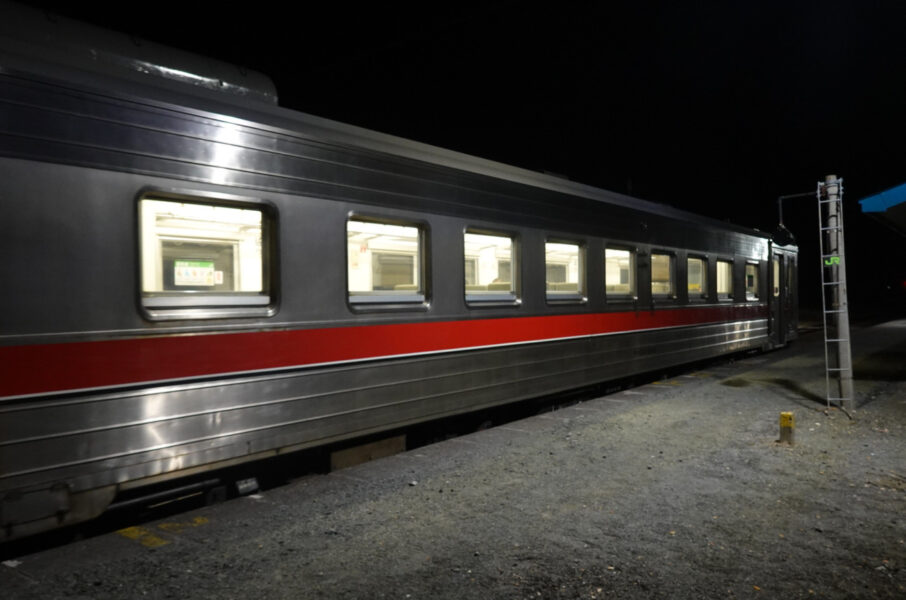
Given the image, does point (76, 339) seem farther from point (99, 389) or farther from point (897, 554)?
point (897, 554)

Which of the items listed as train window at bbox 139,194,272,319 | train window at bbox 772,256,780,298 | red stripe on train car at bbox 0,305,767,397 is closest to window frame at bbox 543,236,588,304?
red stripe on train car at bbox 0,305,767,397

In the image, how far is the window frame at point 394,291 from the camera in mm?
5285

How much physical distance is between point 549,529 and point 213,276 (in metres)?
2.76

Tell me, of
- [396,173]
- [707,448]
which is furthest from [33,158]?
[707,448]

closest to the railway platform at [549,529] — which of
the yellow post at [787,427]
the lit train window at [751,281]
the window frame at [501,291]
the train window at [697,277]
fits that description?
the yellow post at [787,427]

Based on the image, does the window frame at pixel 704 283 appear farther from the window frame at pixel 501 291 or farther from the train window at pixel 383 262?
the train window at pixel 383 262

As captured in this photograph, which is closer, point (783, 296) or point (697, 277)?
point (697, 277)

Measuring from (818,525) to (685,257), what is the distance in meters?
6.87

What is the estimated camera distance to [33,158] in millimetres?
3650

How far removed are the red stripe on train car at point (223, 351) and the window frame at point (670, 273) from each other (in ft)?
9.91

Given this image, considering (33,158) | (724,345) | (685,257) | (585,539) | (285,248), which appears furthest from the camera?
(724,345)

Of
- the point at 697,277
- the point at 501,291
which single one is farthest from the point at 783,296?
the point at 501,291

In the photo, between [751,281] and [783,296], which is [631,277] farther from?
[783,296]

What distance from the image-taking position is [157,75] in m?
4.66
